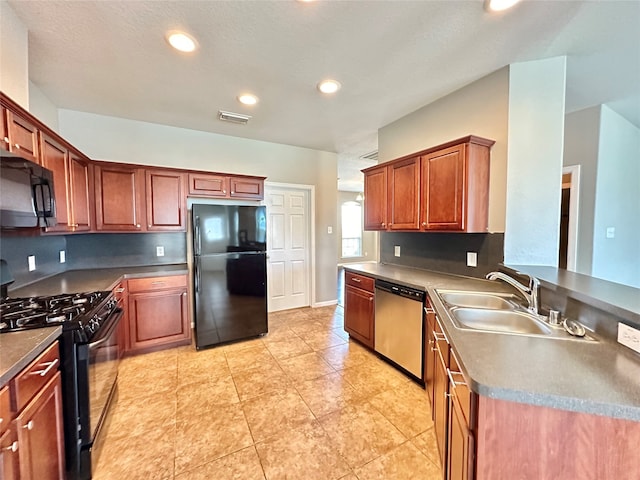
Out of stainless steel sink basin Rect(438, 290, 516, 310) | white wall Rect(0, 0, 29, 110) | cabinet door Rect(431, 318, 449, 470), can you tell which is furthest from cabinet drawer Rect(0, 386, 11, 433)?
stainless steel sink basin Rect(438, 290, 516, 310)

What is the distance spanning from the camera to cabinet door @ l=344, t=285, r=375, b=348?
2.91 meters

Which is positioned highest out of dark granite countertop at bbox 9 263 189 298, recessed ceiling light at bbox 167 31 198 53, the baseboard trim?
recessed ceiling light at bbox 167 31 198 53

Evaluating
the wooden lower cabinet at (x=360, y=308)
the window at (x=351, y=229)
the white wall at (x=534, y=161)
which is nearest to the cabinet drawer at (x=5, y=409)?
the wooden lower cabinet at (x=360, y=308)

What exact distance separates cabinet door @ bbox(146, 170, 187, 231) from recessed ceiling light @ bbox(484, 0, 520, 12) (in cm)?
319

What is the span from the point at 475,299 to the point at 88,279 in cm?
338

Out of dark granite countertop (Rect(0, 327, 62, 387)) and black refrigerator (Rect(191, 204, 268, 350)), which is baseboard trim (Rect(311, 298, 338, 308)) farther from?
dark granite countertop (Rect(0, 327, 62, 387))

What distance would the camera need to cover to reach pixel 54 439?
4.32 ft

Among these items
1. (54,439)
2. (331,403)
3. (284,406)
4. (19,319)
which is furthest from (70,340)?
(331,403)

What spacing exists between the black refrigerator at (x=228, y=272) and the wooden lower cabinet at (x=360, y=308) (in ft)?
3.44

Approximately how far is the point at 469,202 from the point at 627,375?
1.58m

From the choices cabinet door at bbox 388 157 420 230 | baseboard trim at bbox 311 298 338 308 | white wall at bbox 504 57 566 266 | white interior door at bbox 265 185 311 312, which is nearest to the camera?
white wall at bbox 504 57 566 266

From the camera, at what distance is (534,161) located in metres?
2.28

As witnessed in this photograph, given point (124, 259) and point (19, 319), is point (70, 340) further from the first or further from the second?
point (124, 259)

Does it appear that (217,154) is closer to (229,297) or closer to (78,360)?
(229,297)
